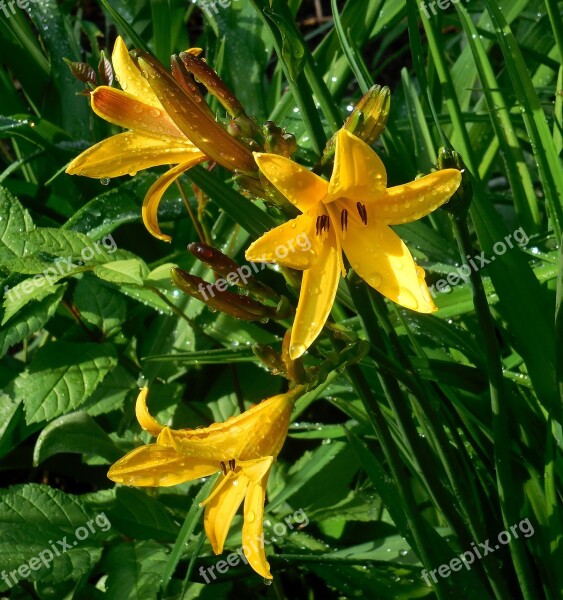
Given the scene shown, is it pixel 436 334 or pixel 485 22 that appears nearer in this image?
pixel 436 334

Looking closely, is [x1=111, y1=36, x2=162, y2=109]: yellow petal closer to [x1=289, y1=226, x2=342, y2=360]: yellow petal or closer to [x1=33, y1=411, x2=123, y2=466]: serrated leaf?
[x1=289, y1=226, x2=342, y2=360]: yellow petal

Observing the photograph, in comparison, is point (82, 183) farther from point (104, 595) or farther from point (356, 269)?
point (356, 269)

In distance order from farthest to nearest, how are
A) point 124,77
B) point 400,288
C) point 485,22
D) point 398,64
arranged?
point 398,64
point 485,22
point 124,77
point 400,288

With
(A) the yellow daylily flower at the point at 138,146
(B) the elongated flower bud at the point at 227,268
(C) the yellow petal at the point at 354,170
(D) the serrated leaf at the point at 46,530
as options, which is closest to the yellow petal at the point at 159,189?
(A) the yellow daylily flower at the point at 138,146

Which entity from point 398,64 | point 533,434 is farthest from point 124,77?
point 398,64

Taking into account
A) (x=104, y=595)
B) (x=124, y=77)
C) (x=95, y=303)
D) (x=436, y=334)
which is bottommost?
(x=104, y=595)

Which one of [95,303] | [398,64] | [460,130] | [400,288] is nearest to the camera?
[400,288]

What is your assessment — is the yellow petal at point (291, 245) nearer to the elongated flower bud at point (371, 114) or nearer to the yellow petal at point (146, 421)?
the elongated flower bud at point (371, 114)
